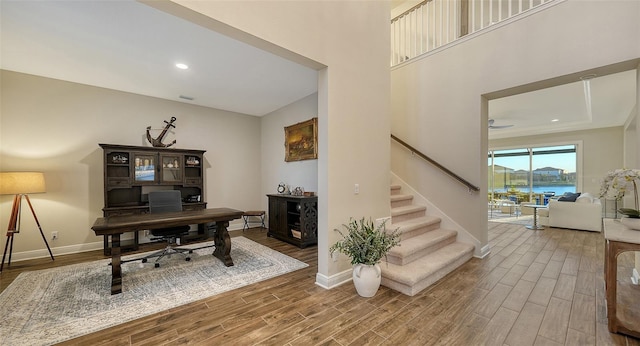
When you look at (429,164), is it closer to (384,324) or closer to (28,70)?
(384,324)

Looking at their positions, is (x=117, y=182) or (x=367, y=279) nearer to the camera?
(x=367, y=279)

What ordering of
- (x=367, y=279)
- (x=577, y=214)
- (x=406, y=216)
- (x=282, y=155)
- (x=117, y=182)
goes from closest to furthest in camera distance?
(x=367, y=279), (x=406, y=216), (x=117, y=182), (x=577, y=214), (x=282, y=155)

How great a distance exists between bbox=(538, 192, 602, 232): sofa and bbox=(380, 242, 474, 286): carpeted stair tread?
157 inches

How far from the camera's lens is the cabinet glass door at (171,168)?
185 inches

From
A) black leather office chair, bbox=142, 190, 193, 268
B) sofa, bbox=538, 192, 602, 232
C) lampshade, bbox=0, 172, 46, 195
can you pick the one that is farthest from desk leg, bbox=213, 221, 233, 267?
sofa, bbox=538, 192, 602, 232

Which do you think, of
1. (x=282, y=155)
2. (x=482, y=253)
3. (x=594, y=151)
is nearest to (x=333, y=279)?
(x=482, y=253)

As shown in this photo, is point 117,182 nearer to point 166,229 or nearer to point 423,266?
point 166,229

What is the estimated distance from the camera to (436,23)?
4434 millimetres

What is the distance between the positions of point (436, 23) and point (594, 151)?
765 centimetres

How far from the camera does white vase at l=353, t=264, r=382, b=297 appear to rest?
240cm

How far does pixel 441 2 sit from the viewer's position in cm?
422

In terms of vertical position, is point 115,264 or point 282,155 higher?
point 282,155

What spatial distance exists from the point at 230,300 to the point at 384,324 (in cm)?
152

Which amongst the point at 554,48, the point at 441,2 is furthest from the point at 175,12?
the point at 441,2
